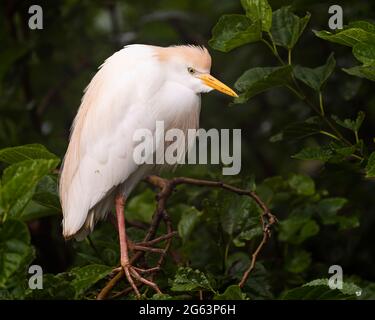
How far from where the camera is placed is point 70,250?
109 inches

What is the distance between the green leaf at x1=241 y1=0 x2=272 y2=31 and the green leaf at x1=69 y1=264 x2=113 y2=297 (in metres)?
0.62

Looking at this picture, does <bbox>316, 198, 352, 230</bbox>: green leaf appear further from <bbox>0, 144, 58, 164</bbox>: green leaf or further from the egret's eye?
<bbox>0, 144, 58, 164</bbox>: green leaf

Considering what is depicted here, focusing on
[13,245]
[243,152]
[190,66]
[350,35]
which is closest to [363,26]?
[350,35]

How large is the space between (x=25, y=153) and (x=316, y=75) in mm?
753

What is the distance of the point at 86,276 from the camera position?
5.17ft

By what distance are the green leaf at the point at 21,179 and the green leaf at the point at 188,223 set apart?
0.78m

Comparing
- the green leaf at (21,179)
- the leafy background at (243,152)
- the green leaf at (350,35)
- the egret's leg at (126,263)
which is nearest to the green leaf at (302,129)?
the leafy background at (243,152)

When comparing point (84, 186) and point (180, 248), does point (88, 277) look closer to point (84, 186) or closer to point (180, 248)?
point (84, 186)

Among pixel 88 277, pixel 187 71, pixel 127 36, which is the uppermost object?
pixel 127 36

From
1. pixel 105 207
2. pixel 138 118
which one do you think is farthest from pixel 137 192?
pixel 138 118

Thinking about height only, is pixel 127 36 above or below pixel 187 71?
above

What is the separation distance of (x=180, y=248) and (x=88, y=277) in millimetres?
577

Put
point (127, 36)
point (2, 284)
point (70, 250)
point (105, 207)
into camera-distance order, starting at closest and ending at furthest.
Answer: point (2, 284), point (105, 207), point (70, 250), point (127, 36)

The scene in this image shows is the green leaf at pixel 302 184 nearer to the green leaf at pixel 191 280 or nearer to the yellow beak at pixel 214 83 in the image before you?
the yellow beak at pixel 214 83
